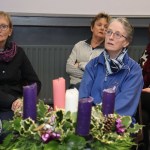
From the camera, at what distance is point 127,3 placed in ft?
11.0

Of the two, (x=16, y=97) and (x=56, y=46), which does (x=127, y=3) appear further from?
(x=16, y=97)

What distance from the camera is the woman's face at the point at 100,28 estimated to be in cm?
305

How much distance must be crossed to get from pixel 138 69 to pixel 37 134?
3.43 feet

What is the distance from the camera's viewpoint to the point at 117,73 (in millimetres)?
1948

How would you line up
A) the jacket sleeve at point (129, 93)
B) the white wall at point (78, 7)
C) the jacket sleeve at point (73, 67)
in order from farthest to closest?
the white wall at point (78, 7) → the jacket sleeve at point (73, 67) → the jacket sleeve at point (129, 93)

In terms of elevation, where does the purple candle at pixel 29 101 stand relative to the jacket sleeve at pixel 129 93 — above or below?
above

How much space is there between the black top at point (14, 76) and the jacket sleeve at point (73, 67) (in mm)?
620

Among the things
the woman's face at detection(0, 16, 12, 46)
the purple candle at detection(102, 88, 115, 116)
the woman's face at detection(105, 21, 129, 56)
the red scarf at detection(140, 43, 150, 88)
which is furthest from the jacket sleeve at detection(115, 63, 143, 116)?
the woman's face at detection(0, 16, 12, 46)

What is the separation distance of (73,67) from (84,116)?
2.11 meters

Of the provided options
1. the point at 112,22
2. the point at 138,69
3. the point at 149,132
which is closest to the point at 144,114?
the point at 149,132

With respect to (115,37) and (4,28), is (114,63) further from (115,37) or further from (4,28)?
(4,28)

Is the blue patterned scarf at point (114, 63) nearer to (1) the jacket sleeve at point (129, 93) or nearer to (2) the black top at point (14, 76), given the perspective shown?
(1) the jacket sleeve at point (129, 93)

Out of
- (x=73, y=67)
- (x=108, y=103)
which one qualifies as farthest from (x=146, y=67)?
(x=108, y=103)

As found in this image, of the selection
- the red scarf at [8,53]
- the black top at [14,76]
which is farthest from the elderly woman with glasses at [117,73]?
the red scarf at [8,53]
